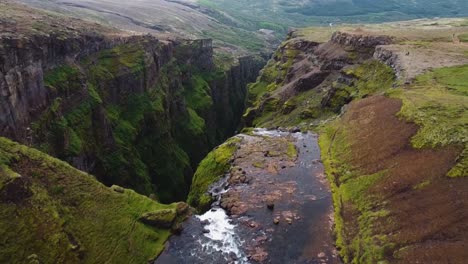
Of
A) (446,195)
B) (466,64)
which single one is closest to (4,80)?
(446,195)

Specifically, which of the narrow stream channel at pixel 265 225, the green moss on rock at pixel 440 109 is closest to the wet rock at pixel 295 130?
the green moss on rock at pixel 440 109

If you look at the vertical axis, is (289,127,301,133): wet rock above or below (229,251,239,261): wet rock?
below

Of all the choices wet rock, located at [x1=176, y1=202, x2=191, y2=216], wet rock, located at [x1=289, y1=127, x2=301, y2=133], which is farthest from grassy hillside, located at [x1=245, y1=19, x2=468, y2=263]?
wet rock, located at [x1=176, y1=202, x2=191, y2=216]

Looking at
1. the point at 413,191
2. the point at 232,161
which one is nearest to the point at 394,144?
the point at 413,191

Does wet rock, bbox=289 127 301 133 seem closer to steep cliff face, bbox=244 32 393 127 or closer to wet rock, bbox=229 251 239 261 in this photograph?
steep cliff face, bbox=244 32 393 127

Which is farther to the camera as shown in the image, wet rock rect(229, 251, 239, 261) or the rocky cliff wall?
the rocky cliff wall

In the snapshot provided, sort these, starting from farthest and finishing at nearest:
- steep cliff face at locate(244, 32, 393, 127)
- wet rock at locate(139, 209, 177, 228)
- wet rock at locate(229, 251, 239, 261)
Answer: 1. steep cliff face at locate(244, 32, 393, 127)
2. wet rock at locate(139, 209, 177, 228)
3. wet rock at locate(229, 251, 239, 261)

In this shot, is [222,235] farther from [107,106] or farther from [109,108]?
[107,106]
